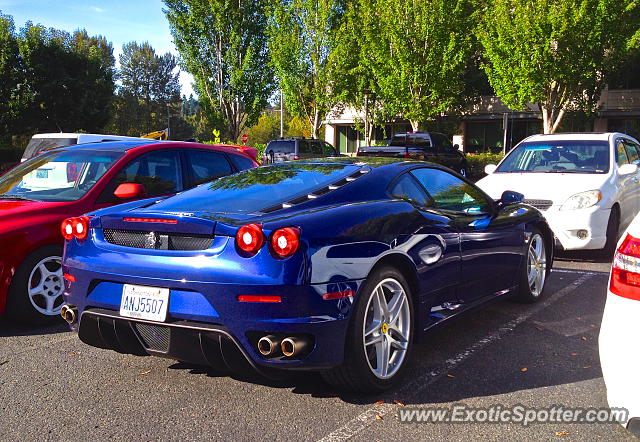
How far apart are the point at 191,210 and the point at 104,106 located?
40007 mm

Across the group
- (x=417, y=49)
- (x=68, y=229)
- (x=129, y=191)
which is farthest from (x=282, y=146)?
(x=68, y=229)

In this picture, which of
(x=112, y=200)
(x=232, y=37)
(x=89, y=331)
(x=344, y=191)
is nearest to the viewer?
(x=89, y=331)

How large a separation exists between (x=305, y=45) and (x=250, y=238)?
3237cm

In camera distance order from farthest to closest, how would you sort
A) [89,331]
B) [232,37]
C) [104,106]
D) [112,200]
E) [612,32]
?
1. [104,106]
2. [232,37]
3. [612,32]
4. [112,200]
5. [89,331]

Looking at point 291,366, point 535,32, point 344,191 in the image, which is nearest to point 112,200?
point 344,191

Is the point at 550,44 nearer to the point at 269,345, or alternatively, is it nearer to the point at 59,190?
the point at 59,190

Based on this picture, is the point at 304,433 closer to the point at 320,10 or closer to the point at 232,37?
the point at 320,10

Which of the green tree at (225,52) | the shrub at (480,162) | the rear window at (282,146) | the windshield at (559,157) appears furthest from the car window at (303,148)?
the green tree at (225,52)

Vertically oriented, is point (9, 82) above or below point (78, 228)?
above

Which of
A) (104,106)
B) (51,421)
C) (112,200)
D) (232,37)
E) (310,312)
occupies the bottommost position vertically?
(51,421)

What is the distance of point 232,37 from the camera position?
120 ft

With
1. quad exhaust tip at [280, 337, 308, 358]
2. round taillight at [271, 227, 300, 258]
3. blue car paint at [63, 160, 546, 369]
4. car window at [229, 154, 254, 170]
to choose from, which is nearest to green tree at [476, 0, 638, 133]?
car window at [229, 154, 254, 170]

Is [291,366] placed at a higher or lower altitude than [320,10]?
lower

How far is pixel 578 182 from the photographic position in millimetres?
7711
